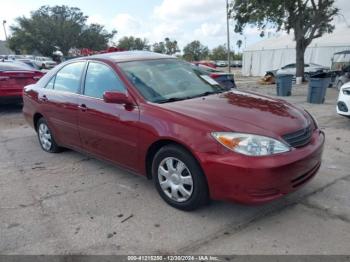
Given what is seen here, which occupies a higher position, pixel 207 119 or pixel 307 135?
pixel 207 119

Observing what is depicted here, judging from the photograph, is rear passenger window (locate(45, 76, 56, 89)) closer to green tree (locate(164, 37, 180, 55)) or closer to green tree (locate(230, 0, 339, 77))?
green tree (locate(230, 0, 339, 77))

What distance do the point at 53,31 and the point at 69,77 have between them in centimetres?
5093

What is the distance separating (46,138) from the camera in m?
5.48

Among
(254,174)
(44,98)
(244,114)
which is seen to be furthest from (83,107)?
(254,174)

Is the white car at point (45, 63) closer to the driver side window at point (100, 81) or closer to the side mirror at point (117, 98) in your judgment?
the driver side window at point (100, 81)

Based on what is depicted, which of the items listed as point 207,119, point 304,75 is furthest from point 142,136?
point 304,75

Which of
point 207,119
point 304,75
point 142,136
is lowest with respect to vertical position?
point 304,75

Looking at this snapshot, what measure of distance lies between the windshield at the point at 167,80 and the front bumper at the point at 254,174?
3.47ft

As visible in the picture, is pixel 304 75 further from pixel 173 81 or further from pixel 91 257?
pixel 91 257

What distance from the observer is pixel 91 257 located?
275 centimetres

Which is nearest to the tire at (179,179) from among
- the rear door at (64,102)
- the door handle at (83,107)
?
the door handle at (83,107)

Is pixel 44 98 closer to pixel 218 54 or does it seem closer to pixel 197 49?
pixel 197 49

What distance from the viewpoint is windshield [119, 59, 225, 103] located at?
148 inches

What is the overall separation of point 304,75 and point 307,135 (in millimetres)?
18286
